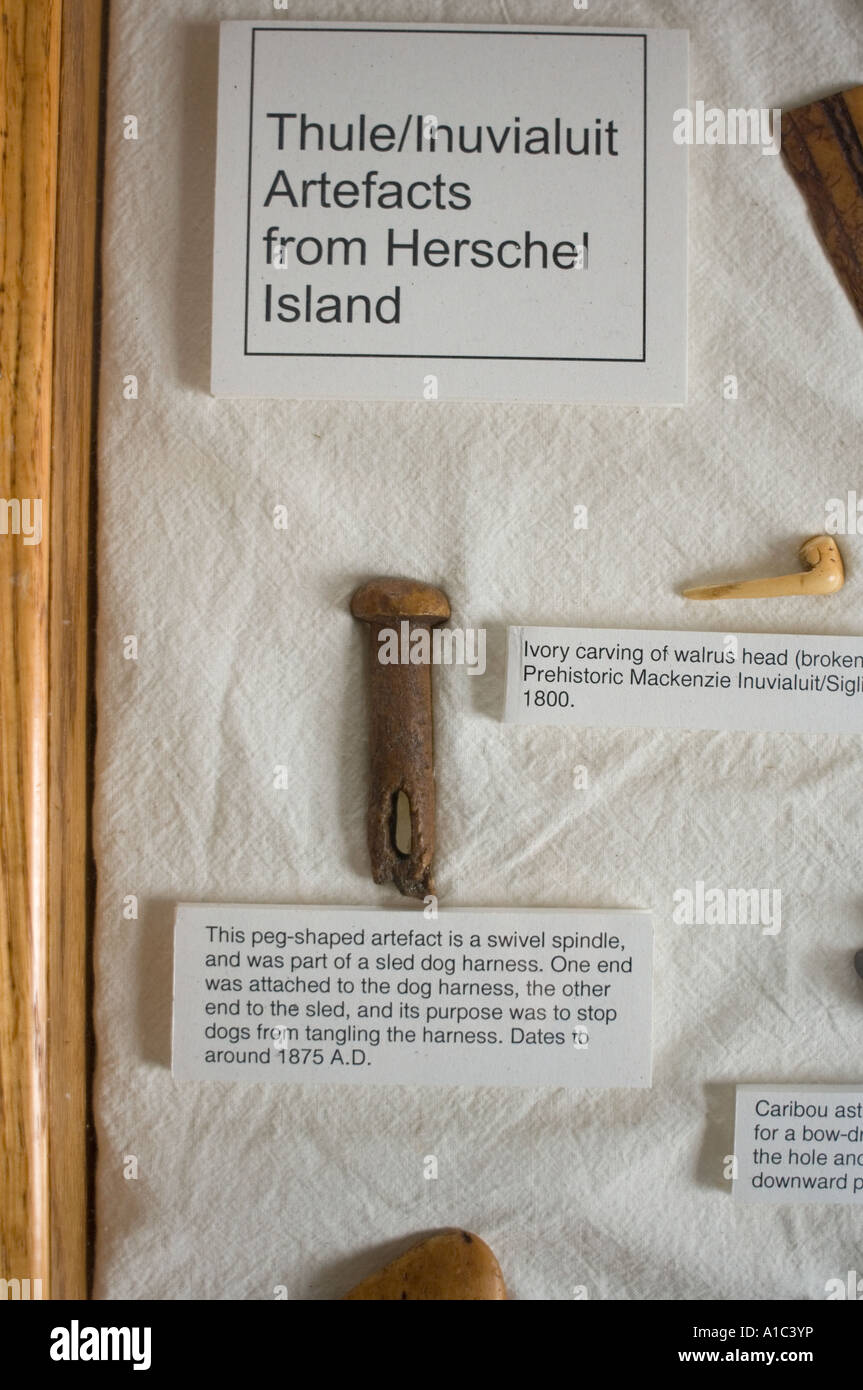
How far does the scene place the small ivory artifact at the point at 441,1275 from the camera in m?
0.70

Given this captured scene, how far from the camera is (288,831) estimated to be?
74cm

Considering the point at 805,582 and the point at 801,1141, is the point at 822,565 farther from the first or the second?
the point at 801,1141

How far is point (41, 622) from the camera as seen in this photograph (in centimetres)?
65

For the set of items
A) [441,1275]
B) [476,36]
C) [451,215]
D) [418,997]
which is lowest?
[441,1275]

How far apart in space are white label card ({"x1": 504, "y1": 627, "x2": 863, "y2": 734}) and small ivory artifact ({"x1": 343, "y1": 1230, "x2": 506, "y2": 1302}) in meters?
A: 0.39

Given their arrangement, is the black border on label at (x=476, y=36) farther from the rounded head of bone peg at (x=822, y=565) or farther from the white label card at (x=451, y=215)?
the rounded head of bone peg at (x=822, y=565)

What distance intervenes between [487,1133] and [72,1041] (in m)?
0.32

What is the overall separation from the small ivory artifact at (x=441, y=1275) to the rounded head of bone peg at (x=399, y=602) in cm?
46

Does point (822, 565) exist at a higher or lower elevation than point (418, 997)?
higher

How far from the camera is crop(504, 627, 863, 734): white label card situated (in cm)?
72

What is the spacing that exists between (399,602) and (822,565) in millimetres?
316

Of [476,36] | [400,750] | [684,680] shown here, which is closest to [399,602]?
[400,750]

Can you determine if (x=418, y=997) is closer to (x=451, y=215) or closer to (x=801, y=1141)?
(x=801, y=1141)

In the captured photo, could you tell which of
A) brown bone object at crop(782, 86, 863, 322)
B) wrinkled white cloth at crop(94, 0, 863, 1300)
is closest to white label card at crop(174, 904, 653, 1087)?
wrinkled white cloth at crop(94, 0, 863, 1300)
